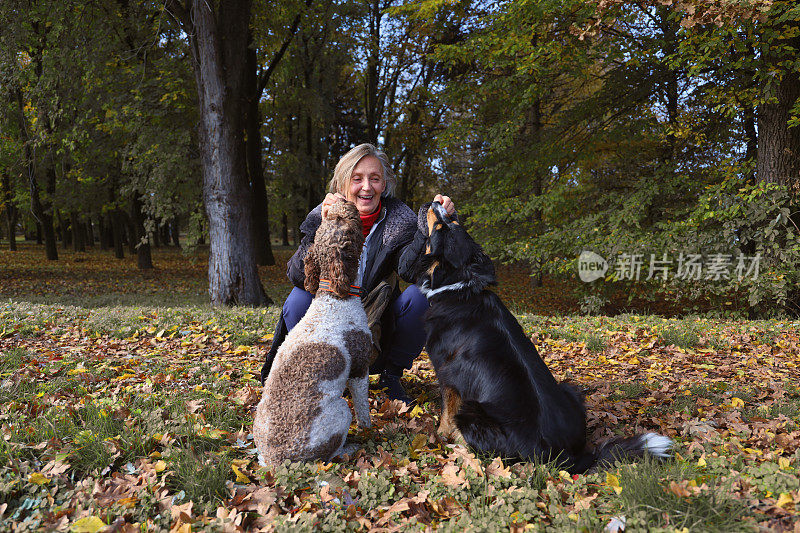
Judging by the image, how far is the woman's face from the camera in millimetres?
3623

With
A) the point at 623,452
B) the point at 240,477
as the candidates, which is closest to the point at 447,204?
the point at 623,452

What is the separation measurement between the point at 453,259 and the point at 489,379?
0.85 metres

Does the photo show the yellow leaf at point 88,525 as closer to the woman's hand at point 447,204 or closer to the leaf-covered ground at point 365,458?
the leaf-covered ground at point 365,458

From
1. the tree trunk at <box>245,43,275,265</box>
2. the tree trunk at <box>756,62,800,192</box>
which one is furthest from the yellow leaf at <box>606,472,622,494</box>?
the tree trunk at <box>245,43,275,265</box>

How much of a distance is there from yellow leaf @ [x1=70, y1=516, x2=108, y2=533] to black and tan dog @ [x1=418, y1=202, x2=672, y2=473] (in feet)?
6.24

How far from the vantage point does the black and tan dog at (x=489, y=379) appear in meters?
2.63

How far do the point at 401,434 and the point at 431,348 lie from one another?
627 millimetres

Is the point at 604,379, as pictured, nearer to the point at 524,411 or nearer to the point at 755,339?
the point at 524,411

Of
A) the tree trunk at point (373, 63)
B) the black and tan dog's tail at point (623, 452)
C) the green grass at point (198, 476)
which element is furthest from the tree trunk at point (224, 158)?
the tree trunk at point (373, 63)

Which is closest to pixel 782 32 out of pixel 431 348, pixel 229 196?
pixel 431 348

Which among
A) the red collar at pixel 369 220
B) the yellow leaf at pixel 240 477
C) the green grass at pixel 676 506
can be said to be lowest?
the yellow leaf at pixel 240 477

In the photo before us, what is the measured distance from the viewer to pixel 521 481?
2500 millimetres

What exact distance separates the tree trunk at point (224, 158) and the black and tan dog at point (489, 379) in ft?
20.8

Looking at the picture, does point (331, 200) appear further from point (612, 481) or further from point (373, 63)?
point (373, 63)
